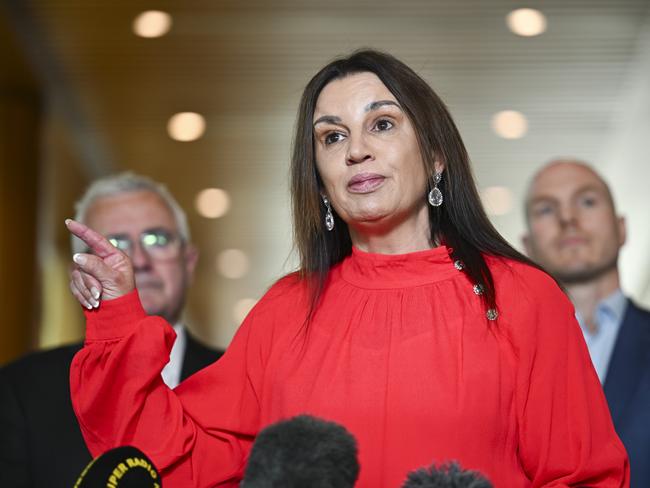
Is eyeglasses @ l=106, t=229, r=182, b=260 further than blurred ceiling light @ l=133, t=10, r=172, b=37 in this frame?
No

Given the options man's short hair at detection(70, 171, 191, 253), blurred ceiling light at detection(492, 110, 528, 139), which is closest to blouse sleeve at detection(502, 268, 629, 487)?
man's short hair at detection(70, 171, 191, 253)

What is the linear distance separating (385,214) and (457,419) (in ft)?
1.48

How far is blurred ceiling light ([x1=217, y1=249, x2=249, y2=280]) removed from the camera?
14.7 meters

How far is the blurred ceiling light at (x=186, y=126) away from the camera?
9172 mm

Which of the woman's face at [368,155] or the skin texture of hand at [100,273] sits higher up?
the woman's face at [368,155]

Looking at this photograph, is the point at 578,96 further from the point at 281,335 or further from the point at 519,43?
the point at 281,335

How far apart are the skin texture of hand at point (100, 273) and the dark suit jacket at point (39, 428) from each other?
1208 millimetres

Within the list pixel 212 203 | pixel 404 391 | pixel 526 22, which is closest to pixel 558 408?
pixel 404 391

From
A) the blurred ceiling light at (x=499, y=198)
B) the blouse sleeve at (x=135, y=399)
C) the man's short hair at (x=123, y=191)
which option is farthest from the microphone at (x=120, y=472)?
the blurred ceiling light at (x=499, y=198)

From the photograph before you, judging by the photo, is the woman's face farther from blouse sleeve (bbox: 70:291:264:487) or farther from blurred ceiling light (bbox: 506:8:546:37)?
blurred ceiling light (bbox: 506:8:546:37)

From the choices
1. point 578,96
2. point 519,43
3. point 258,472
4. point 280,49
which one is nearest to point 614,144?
point 578,96

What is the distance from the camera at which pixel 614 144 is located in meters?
9.88

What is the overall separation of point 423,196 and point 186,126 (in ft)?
24.1

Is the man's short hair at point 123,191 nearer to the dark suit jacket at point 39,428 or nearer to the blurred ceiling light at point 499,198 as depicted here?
the dark suit jacket at point 39,428
